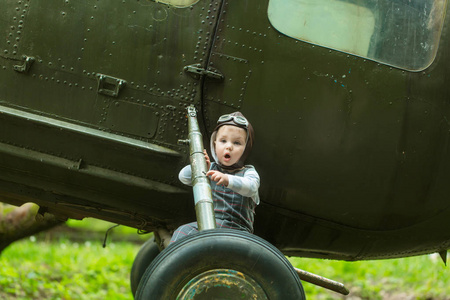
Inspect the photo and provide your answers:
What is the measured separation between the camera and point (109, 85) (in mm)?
3590

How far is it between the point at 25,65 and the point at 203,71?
1026mm

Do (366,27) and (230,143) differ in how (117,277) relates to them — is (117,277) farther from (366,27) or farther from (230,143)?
(366,27)

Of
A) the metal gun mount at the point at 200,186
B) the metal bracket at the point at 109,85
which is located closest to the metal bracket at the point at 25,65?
the metal bracket at the point at 109,85

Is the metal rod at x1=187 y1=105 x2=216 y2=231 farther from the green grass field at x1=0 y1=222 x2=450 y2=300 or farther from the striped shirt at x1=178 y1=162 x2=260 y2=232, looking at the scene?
the green grass field at x1=0 y1=222 x2=450 y2=300

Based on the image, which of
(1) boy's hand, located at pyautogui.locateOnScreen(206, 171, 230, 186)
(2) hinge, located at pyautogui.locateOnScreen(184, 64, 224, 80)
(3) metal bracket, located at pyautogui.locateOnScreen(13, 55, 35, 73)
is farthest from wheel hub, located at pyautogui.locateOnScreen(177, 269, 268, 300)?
(3) metal bracket, located at pyautogui.locateOnScreen(13, 55, 35, 73)

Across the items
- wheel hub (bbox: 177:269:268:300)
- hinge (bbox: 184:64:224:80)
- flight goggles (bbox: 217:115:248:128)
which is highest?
hinge (bbox: 184:64:224:80)

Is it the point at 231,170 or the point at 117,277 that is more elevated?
the point at 231,170

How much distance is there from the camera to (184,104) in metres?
3.63

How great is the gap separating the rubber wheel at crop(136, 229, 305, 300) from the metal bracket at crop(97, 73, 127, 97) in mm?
1111

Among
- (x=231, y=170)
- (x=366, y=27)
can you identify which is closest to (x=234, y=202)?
(x=231, y=170)

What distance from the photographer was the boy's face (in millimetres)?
3320

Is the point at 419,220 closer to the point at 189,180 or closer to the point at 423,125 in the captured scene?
the point at 423,125

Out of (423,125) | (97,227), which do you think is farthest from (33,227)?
(97,227)

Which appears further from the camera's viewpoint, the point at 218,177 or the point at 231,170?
the point at 231,170
